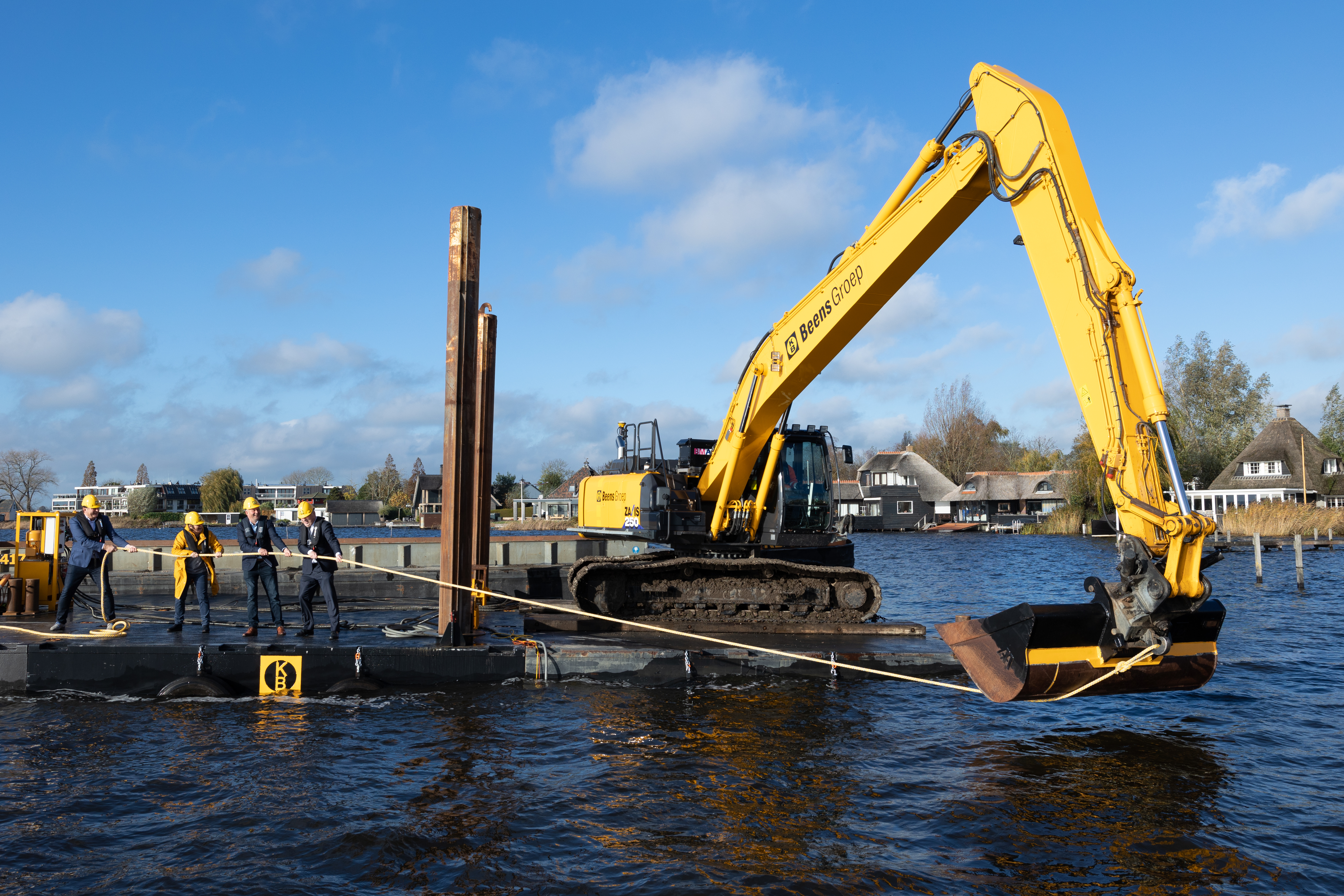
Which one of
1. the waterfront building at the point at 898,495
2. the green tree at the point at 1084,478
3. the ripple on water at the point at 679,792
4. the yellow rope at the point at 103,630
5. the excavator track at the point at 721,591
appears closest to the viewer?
the ripple on water at the point at 679,792

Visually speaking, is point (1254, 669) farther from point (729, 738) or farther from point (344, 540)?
point (344, 540)

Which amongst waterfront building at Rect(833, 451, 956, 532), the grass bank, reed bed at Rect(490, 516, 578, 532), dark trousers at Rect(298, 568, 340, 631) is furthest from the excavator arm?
waterfront building at Rect(833, 451, 956, 532)

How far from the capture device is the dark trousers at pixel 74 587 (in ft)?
37.6

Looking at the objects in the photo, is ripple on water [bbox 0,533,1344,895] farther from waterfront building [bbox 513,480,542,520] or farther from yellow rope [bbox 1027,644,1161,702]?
waterfront building [bbox 513,480,542,520]

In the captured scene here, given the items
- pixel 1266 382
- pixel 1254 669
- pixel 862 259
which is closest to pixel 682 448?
pixel 862 259

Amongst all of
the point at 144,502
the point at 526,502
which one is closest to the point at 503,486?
the point at 526,502

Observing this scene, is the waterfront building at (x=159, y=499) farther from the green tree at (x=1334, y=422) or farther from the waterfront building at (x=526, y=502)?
the green tree at (x=1334, y=422)

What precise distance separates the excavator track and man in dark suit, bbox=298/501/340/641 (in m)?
3.64

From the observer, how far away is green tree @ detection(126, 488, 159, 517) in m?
125

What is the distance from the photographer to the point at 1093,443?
8562 millimetres

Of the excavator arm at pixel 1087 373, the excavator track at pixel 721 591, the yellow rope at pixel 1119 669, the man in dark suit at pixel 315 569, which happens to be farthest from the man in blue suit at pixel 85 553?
the yellow rope at pixel 1119 669

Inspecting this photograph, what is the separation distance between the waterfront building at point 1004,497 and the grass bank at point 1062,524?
7063 millimetres

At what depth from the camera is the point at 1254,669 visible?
1296 centimetres

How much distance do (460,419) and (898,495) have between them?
81.9 m
